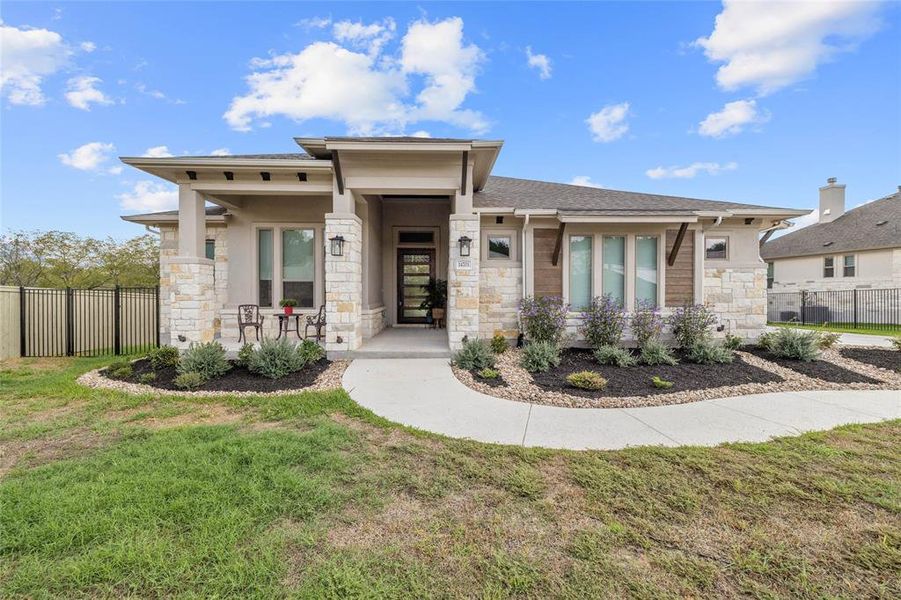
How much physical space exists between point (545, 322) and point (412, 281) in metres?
5.09

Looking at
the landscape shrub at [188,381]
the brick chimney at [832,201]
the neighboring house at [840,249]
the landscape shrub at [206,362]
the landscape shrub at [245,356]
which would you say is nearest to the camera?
the landscape shrub at [188,381]

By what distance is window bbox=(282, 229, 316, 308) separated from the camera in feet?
30.5

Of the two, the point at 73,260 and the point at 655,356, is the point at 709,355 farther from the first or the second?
the point at 73,260

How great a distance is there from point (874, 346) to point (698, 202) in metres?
5.03

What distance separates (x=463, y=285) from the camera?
7.59 metres

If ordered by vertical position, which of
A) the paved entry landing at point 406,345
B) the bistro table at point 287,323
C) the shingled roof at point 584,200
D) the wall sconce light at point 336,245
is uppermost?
the shingled roof at point 584,200

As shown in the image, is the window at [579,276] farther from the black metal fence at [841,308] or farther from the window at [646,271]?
the black metal fence at [841,308]

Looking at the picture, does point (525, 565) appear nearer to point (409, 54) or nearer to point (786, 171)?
point (409, 54)

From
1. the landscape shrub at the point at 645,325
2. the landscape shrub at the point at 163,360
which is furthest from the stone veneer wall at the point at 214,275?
the landscape shrub at the point at 645,325

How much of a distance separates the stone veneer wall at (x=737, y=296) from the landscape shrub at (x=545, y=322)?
3.80 metres

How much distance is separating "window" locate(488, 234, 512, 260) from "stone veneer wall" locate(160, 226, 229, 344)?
21.3ft

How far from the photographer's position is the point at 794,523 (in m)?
2.38

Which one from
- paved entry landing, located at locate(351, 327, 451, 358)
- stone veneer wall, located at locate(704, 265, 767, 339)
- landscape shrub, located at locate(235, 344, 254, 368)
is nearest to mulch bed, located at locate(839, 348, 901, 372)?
stone veneer wall, located at locate(704, 265, 767, 339)

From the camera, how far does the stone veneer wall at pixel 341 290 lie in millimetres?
7324
